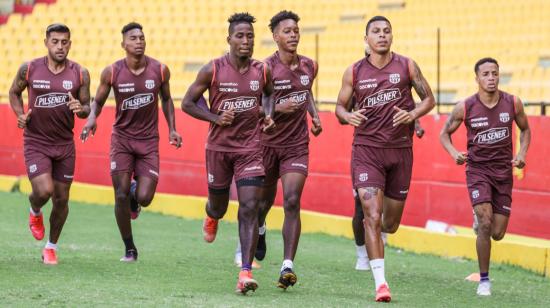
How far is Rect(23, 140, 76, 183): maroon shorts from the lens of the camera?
11.9 m

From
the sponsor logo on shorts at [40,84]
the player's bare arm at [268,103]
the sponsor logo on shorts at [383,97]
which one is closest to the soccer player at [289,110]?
the player's bare arm at [268,103]

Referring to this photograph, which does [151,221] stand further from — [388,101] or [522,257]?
[388,101]

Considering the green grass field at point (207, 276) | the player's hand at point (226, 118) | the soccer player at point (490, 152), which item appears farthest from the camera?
the soccer player at point (490, 152)

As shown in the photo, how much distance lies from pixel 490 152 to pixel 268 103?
6.99ft

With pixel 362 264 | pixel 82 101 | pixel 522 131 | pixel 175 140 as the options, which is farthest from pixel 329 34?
pixel 522 131

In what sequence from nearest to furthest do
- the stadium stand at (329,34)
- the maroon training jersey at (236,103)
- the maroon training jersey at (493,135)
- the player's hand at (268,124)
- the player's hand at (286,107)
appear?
the maroon training jersey at (236,103), the player's hand at (268,124), the maroon training jersey at (493,135), the player's hand at (286,107), the stadium stand at (329,34)

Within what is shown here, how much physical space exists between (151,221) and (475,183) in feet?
25.9

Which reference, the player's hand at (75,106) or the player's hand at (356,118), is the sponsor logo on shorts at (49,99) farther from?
the player's hand at (356,118)

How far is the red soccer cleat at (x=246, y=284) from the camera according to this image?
390 inches

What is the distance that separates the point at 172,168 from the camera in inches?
817

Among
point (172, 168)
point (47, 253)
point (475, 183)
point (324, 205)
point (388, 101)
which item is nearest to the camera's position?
point (388, 101)

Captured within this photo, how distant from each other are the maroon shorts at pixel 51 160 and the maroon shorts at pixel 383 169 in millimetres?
3082

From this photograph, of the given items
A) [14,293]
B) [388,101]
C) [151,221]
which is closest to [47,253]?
[14,293]

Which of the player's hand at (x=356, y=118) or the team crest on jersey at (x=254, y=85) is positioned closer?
the player's hand at (x=356, y=118)
